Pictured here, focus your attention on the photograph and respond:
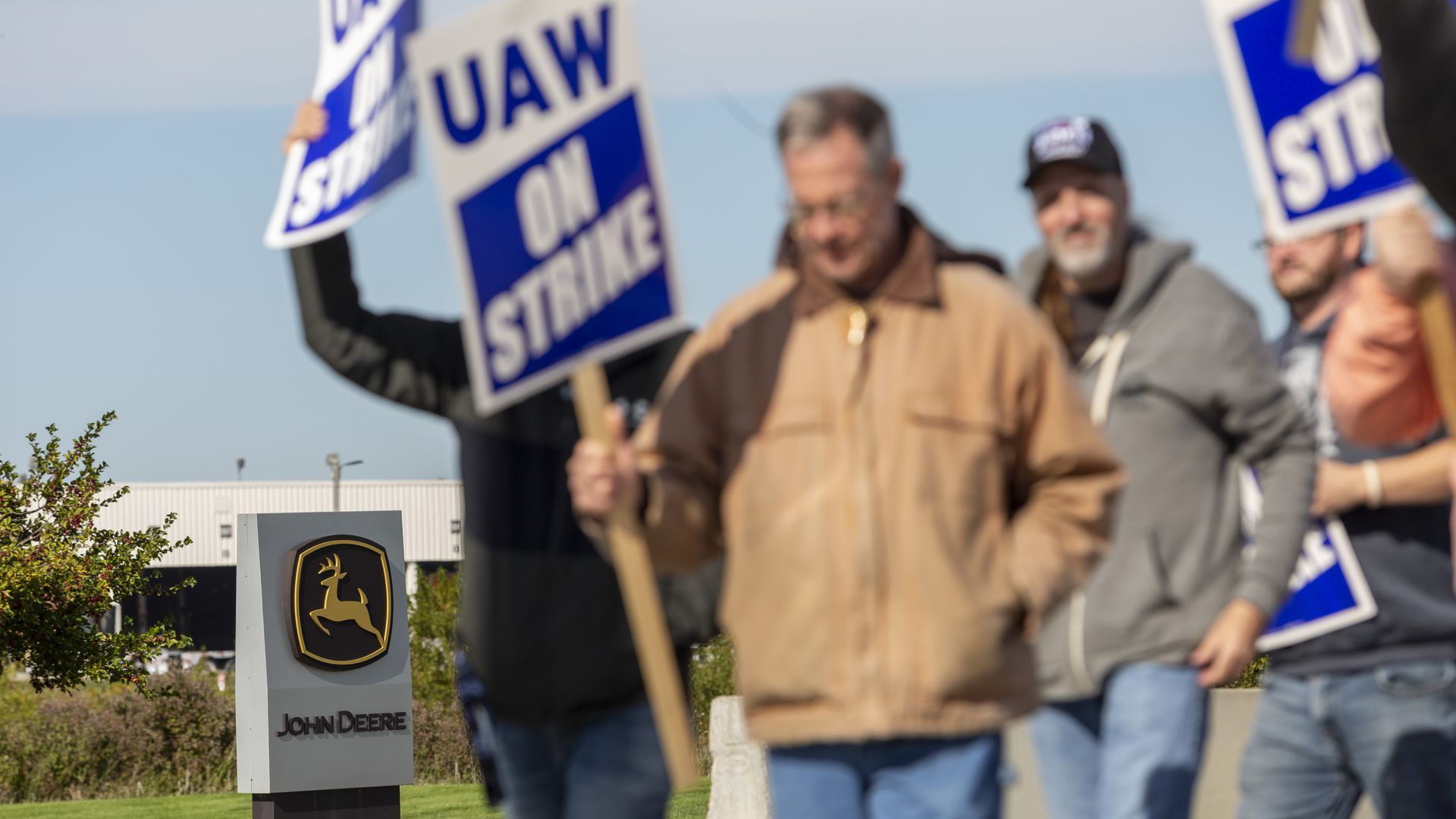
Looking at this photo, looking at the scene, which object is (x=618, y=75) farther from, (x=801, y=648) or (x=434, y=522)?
(x=434, y=522)

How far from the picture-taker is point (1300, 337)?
493 cm

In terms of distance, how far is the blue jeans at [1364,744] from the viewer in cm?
462

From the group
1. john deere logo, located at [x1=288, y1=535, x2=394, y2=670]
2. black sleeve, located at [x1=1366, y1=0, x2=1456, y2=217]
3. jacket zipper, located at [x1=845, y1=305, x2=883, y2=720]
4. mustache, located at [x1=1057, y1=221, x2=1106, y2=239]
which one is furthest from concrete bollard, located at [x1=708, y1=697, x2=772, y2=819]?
black sleeve, located at [x1=1366, y1=0, x2=1456, y2=217]

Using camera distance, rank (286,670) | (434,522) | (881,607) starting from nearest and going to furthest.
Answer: (881,607), (286,670), (434,522)

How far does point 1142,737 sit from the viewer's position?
4.41 m

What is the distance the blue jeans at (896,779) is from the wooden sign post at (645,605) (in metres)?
0.16

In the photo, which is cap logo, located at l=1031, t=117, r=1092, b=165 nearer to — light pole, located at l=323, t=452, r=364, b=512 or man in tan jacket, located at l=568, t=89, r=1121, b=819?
man in tan jacket, located at l=568, t=89, r=1121, b=819

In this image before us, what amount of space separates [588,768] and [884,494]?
1096mm

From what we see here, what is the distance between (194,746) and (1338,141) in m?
24.6

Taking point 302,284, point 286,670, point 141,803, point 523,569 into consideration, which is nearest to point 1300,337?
point 523,569

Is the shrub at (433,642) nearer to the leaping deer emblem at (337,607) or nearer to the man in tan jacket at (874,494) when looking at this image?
the leaping deer emblem at (337,607)

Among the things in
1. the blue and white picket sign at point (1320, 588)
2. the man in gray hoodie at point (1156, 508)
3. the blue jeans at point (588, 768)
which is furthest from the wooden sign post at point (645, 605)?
the blue and white picket sign at point (1320, 588)

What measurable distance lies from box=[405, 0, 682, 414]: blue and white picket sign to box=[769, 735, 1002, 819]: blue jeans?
0.80 meters

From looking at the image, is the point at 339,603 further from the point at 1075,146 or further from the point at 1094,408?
the point at 1075,146
